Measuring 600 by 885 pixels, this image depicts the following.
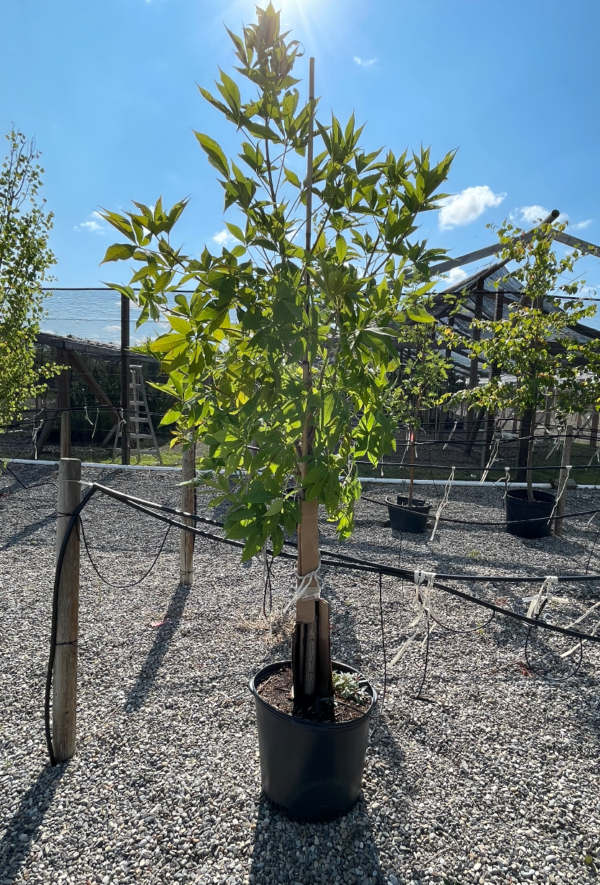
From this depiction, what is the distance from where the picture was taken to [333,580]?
455 cm

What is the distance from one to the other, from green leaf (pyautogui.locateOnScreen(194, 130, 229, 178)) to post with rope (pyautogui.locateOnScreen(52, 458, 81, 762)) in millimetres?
1337

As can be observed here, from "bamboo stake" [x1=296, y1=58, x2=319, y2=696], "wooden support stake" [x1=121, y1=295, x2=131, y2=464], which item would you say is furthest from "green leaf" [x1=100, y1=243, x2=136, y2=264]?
"wooden support stake" [x1=121, y1=295, x2=131, y2=464]

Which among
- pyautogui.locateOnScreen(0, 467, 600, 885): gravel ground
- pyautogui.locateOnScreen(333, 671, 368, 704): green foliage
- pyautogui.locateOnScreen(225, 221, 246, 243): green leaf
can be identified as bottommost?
pyautogui.locateOnScreen(0, 467, 600, 885): gravel ground

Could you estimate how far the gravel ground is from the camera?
1.84 m

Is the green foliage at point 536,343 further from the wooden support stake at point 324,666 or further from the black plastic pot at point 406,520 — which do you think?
the wooden support stake at point 324,666

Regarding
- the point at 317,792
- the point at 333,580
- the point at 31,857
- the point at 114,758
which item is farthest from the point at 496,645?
the point at 31,857

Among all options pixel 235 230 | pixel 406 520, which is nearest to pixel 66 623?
pixel 235 230

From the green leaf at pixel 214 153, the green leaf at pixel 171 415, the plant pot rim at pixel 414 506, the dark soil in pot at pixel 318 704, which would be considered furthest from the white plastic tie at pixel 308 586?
the plant pot rim at pixel 414 506

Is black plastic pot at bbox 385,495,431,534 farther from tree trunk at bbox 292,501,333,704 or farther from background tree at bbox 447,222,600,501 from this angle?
tree trunk at bbox 292,501,333,704

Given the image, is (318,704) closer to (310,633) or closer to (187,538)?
(310,633)

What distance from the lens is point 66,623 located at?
2248mm

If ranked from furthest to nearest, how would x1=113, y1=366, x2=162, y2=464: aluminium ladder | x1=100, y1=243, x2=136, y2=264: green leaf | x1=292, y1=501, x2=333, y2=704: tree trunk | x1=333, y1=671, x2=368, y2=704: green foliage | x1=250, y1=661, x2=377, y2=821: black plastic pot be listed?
x1=113, y1=366, x2=162, y2=464: aluminium ladder < x1=333, y1=671, x2=368, y2=704: green foliage < x1=292, y1=501, x2=333, y2=704: tree trunk < x1=250, y1=661, x2=377, y2=821: black plastic pot < x1=100, y1=243, x2=136, y2=264: green leaf

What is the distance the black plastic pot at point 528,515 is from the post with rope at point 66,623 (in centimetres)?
492

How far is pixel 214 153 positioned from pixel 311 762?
208cm
